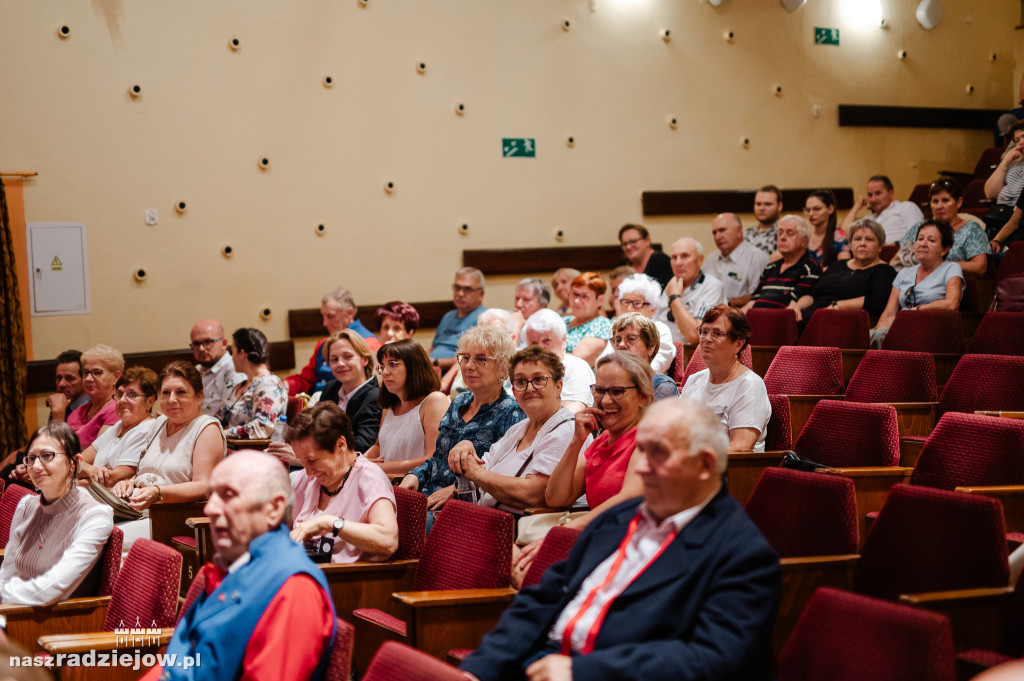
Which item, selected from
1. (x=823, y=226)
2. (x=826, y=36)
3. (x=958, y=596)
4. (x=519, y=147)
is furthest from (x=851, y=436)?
(x=826, y=36)

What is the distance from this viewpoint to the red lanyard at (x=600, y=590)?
1427 millimetres

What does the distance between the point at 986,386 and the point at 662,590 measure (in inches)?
76.1

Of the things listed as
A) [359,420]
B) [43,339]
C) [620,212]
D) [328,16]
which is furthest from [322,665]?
[620,212]

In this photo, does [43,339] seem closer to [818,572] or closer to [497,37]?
[497,37]

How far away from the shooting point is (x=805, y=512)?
6.35ft

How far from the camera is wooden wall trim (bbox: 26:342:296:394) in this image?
181 inches

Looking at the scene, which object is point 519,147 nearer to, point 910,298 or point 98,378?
point 910,298

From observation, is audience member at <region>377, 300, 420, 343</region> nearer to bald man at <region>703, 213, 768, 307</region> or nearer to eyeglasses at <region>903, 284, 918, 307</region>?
bald man at <region>703, 213, 768, 307</region>

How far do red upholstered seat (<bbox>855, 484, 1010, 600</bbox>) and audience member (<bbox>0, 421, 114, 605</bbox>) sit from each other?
1701 millimetres

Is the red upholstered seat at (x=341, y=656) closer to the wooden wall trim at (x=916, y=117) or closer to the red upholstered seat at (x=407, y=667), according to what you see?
the red upholstered seat at (x=407, y=667)

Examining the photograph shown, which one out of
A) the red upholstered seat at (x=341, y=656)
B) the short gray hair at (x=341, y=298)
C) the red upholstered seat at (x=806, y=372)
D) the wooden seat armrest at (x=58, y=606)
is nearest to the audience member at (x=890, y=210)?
the red upholstered seat at (x=806, y=372)

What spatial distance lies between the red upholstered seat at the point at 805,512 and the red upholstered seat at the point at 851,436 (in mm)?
645

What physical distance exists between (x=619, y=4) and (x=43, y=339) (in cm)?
381

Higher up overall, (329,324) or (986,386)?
(329,324)
